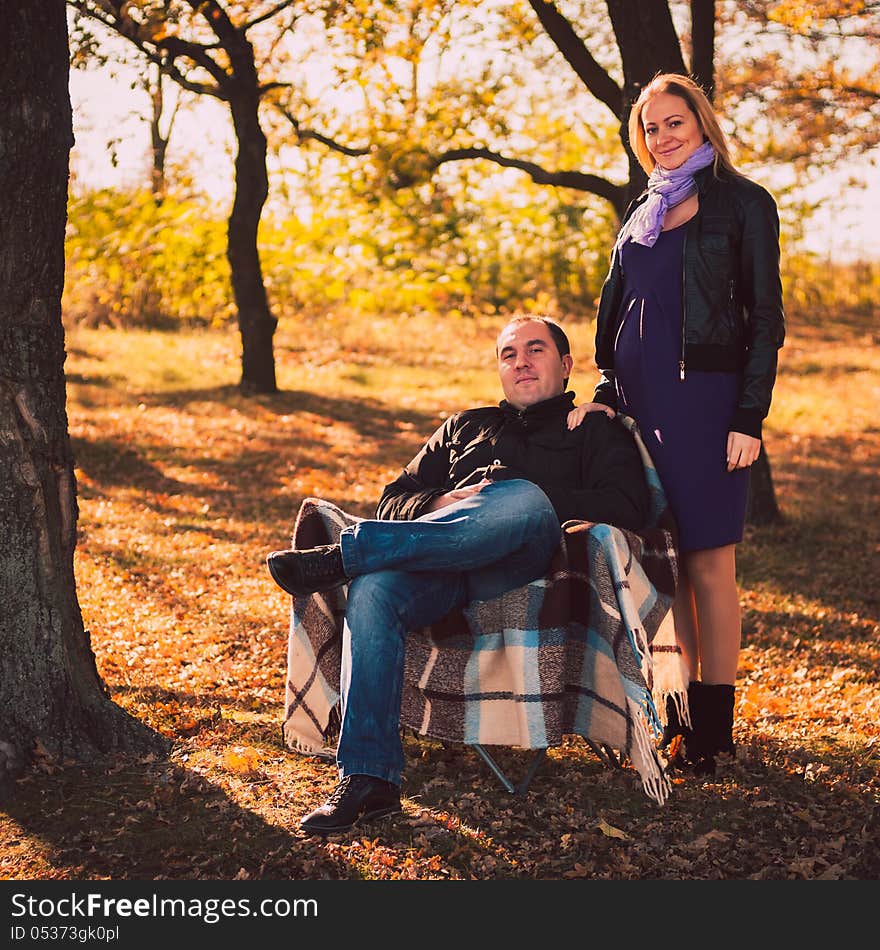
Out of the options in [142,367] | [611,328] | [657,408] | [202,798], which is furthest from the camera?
[142,367]

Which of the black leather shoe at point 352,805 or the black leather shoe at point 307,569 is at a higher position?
the black leather shoe at point 307,569

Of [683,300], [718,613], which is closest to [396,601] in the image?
[718,613]

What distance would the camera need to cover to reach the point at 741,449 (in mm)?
3633

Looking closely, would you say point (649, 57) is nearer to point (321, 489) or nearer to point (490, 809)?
point (321, 489)

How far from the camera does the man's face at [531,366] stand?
3.99m

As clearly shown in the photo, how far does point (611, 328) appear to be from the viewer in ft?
13.4

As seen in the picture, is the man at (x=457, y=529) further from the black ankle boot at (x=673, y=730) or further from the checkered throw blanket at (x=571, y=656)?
the black ankle boot at (x=673, y=730)

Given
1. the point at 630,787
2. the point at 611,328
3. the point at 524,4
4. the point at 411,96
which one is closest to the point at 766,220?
the point at 611,328

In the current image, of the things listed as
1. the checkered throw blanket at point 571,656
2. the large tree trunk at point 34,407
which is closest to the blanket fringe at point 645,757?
the checkered throw blanket at point 571,656

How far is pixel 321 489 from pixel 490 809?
17.3 ft

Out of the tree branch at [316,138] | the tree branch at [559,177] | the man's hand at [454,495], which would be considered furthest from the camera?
the tree branch at [316,138]

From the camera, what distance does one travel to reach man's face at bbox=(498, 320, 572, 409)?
3.99 m

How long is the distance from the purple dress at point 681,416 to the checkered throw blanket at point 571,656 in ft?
0.31

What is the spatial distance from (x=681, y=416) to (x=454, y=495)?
0.78 meters
